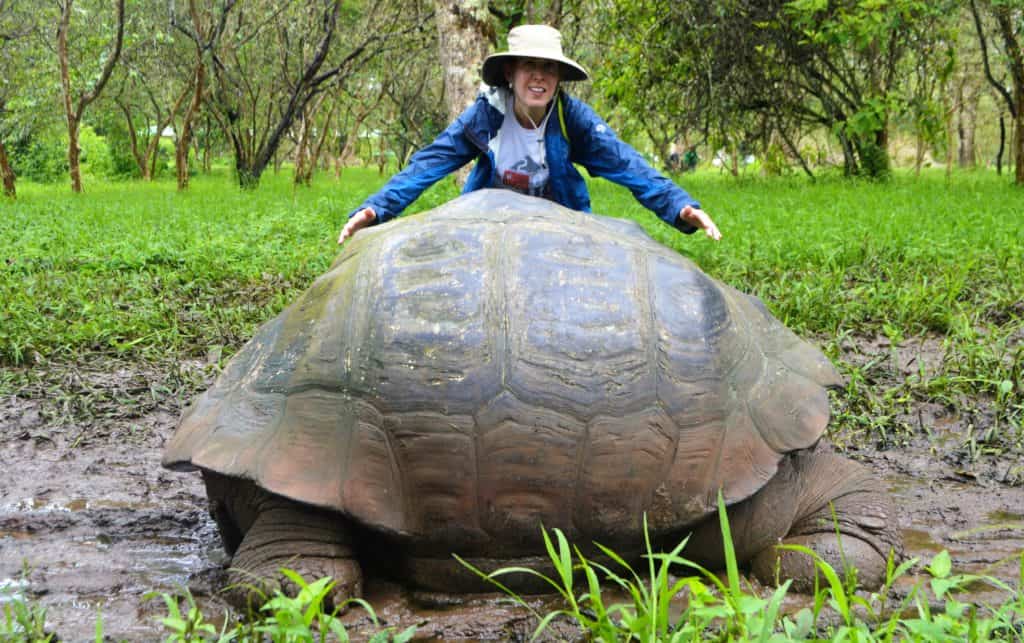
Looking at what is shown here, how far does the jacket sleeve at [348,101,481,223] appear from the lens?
344 cm

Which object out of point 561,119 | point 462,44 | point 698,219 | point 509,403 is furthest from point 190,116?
point 509,403

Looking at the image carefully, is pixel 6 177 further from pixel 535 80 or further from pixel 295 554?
pixel 295 554

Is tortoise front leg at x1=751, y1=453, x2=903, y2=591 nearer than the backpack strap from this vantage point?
Yes

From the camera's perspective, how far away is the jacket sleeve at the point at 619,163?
3406 millimetres

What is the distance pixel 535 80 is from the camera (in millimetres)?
3541

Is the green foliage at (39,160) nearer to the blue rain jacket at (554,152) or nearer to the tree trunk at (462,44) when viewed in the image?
the tree trunk at (462,44)

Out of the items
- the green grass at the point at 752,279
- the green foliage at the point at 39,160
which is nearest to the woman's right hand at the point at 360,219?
the green grass at the point at 752,279

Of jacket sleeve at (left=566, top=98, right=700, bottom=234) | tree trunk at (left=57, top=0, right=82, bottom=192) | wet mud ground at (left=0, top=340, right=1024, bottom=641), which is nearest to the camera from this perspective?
wet mud ground at (left=0, top=340, right=1024, bottom=641)

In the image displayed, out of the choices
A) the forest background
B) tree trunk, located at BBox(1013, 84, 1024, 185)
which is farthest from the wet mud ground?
tree trunk, located at BBox(1013, 84, 1024, 185)

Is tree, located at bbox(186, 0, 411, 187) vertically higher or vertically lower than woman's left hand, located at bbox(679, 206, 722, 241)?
higher

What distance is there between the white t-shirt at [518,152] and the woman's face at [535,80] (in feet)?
0.39

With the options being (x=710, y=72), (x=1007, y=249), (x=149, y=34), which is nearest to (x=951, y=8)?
(x=710, y=72)

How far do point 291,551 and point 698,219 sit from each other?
1.68m

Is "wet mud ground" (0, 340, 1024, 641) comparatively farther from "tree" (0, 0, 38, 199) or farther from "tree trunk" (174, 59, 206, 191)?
"tree" (0, 0, 38, 199)
